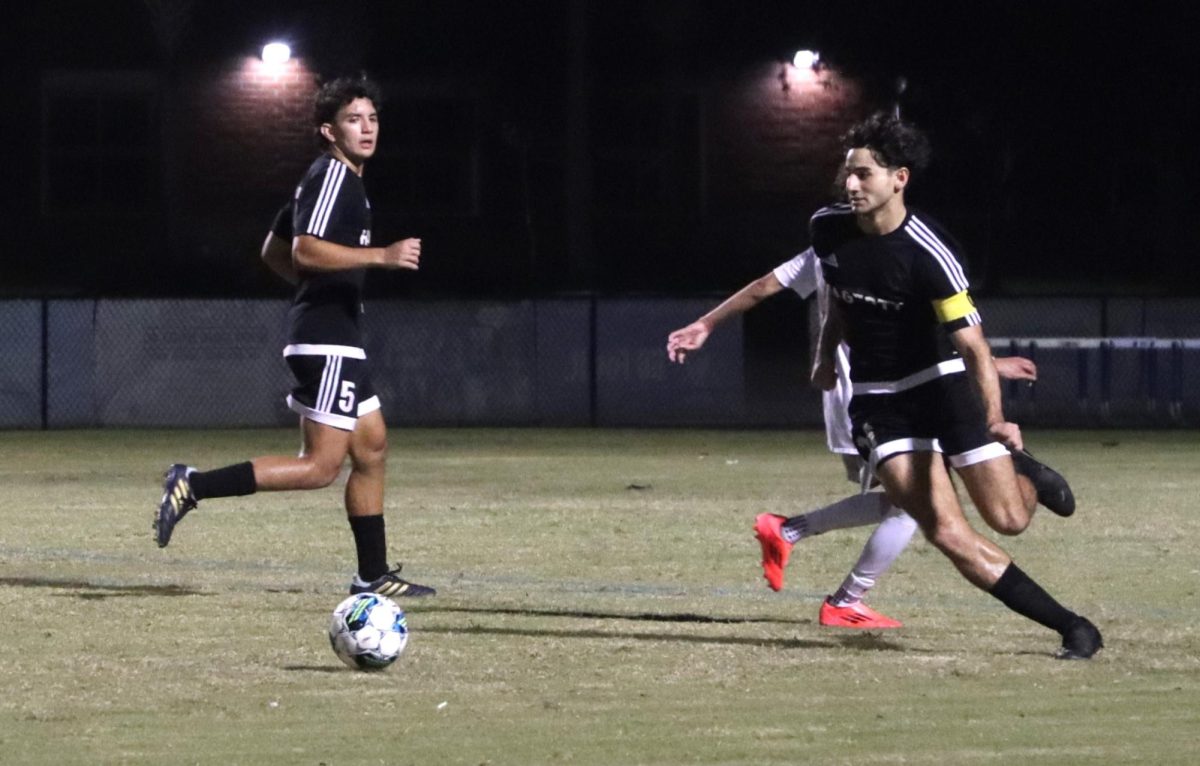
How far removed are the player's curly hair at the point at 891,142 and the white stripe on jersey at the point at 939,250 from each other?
8.7 inches

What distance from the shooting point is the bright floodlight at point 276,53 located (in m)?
35.2

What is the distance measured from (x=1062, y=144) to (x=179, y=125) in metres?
15.3

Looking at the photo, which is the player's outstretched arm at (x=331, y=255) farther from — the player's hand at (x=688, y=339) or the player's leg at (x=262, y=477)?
the player's hand at (x=688, y=339)

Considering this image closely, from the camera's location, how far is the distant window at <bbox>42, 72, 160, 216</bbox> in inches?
1415

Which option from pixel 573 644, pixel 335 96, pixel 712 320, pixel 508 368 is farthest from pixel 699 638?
pixel 508 368

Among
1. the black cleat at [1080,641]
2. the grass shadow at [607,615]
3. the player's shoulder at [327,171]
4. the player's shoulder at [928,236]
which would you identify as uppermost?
the player's shoulder at [327,171]

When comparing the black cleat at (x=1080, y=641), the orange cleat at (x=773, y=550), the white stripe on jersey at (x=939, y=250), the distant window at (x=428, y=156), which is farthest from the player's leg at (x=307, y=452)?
the distant window at (x=428, y=156)

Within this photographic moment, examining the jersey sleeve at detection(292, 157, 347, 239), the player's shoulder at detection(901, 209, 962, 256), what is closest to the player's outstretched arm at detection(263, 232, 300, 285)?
the jersey sleeve at detection(292, 157, 347, 239)

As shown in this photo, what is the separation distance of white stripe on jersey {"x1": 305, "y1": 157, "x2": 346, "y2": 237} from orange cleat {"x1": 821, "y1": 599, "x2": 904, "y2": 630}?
2632 mm

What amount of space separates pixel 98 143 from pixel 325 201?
28709mm

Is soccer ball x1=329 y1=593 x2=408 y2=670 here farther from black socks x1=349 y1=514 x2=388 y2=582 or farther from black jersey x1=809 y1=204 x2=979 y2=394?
black jersey x1=809 y1=204 x2=979 y2=394

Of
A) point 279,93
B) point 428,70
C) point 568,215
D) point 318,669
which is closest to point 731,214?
point 568,215

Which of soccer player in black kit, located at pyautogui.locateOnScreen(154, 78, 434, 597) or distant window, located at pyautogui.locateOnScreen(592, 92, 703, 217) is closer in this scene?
soccer player in black kit, located at pyautogui.locateOnScreen(154, 78, 434, 597)

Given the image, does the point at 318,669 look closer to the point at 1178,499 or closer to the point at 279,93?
the point at 1178,499
